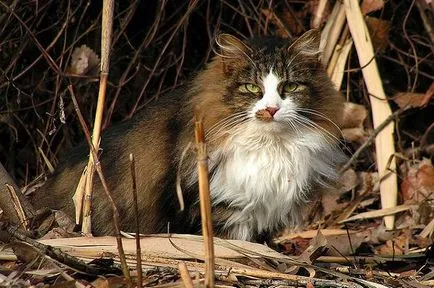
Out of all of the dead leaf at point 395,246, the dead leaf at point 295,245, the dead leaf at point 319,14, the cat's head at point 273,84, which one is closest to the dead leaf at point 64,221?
the cat's head at point 273,84

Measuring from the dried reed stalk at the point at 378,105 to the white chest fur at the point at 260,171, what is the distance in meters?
0.99

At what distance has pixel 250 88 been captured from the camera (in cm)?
354

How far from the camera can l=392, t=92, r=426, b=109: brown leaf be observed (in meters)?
4.89

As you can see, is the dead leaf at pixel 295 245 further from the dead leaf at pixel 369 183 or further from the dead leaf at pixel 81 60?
the dead leaf at pixel 81 60

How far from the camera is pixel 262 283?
9.38 ft

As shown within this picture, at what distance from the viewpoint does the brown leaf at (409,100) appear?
4.89 metres

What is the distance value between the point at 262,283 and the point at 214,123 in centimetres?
98

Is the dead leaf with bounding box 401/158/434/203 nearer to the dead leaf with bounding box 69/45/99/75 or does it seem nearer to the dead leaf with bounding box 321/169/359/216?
the dead leaf with bounding box 321/169/359/216

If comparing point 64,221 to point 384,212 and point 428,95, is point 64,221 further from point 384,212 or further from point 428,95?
point 428,95

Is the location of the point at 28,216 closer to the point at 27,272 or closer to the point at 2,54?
the point at 27,272

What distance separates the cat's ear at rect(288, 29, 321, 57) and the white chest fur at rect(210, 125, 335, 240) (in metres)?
0.37

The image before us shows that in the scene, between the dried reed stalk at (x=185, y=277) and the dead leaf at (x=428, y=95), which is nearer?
the dried reed stalk at (x=185, y=277)

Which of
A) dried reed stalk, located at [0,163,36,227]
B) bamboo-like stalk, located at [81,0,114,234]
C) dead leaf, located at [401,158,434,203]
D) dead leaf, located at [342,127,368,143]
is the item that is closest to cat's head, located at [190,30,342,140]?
bamboo-like stalk, located at [81,0,114,234]

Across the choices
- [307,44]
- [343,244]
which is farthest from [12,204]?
[343,244]
